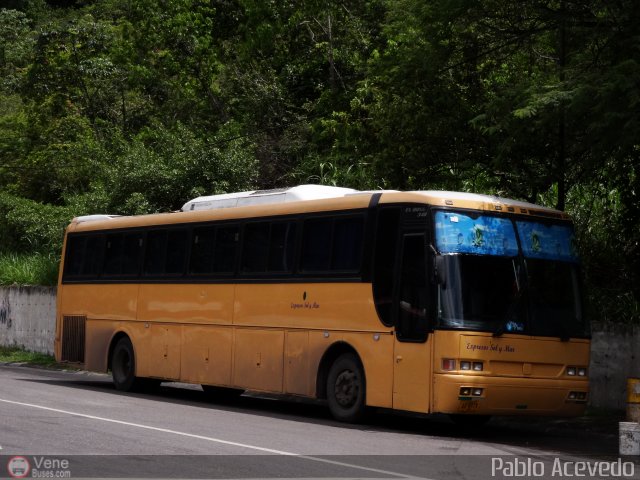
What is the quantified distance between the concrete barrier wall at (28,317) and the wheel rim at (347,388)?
17.3m

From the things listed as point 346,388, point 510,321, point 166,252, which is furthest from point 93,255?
point 510,321

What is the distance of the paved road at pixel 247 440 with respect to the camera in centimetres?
1096

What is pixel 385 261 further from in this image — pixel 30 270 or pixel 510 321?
pixel 30 270

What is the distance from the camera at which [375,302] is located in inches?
623

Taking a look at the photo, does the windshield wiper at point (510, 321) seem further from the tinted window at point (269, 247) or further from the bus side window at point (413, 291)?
the tinted window at point (269, 247)

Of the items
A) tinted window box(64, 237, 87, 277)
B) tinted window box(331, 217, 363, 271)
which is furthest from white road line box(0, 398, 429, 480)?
tinted window box(64, 237, 87, 277)

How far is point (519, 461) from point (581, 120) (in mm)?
5672

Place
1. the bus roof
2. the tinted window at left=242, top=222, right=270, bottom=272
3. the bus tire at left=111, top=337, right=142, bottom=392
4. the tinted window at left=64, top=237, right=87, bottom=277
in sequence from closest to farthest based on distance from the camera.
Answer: the bus roof → the tinted window at left=242, top=222, right=270, bottom=272 → the bus tire at left=111, top=337, right=142, bottom=392 → the tinted window at left=64, top=237, right=87, bottom=277

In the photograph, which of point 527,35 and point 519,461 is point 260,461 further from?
point 527,35

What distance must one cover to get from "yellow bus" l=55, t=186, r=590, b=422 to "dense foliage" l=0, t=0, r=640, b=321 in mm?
1914

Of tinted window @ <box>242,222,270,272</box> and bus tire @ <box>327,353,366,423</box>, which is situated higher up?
tinted window @ <box>242,222,270,272</box>

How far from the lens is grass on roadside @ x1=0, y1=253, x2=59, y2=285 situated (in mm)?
33438

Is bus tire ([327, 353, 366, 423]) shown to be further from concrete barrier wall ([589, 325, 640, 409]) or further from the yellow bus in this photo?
concrete barrier wall ([589, 325, 640, 409])

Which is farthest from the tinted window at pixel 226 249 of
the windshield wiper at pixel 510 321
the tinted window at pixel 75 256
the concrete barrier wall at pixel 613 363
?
the concrete barrier wall at pixel 613 363
